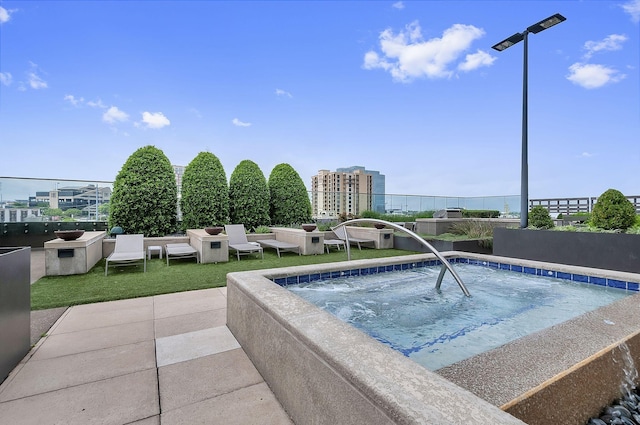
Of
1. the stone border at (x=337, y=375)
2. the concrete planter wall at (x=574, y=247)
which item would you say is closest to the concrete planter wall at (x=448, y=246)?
the concrete planter wall at (x=574, y=247)

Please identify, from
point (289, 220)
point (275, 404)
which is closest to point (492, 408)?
point (275, 404)

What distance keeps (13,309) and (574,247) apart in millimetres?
7932

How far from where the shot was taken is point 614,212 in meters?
5.96

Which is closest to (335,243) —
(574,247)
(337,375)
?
(574,247)

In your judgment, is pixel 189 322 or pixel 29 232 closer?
pixel 189 322

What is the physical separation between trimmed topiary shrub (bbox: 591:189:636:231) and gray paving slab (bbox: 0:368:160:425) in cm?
775

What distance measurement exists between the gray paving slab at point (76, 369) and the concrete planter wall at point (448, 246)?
274 inches

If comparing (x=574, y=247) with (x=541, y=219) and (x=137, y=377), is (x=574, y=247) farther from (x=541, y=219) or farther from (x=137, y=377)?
(x=137, y=377)

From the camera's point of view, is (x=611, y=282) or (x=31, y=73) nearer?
(x=611, y=282)

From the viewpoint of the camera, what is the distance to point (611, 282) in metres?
3.83

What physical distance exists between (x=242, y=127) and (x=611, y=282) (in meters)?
14.8

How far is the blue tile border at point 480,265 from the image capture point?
3.73 metres

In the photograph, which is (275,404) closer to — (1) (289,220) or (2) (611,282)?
(2) (611,282)

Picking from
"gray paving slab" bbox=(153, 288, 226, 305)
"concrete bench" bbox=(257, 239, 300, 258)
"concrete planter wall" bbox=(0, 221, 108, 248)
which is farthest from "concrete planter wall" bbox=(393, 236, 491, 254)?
"concrete planter wall" bbox=(0, 221, 108, 248)
